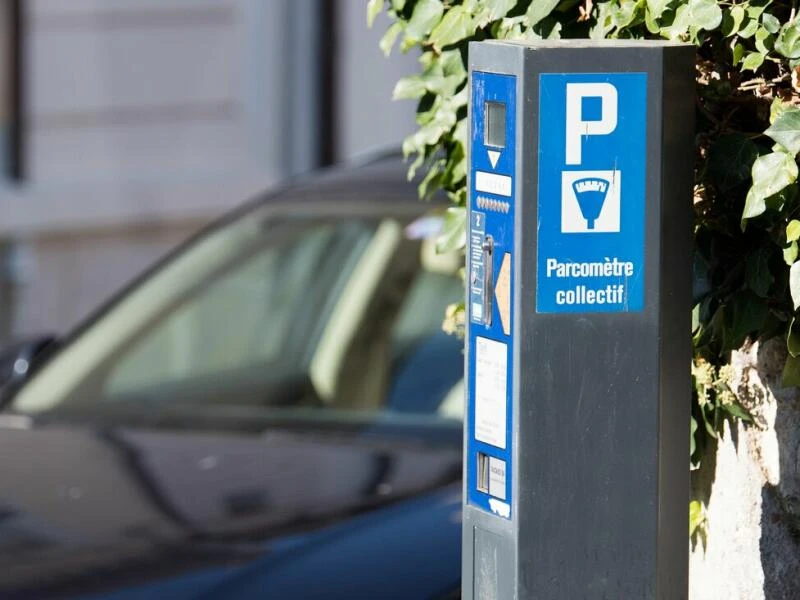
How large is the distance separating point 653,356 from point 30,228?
23.0 ft

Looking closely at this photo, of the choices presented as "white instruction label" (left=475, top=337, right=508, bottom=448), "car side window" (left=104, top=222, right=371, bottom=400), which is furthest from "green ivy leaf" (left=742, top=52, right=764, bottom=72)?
"car side window" (left=104, top=222, right=371, bottom=400)

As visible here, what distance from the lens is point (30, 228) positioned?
849cm

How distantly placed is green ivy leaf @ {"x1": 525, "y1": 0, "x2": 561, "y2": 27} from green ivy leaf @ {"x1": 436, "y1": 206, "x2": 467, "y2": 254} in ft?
1.57

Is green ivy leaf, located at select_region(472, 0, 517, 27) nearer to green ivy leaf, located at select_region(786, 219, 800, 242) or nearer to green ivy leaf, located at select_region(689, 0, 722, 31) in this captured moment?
green ivy leaf, located at select_region(689, 0, 722, 31)


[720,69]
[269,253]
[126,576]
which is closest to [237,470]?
[126,576]

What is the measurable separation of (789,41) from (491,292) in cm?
46

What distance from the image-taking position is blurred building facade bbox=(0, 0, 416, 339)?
28.3 feet

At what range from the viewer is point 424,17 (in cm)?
241

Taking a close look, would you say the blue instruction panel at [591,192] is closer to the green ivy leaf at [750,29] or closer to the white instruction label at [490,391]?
the white instruction label at [490,391]

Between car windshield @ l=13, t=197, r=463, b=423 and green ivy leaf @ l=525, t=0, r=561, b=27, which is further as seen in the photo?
car windshield @ l=13, t=197, r=463, b=423

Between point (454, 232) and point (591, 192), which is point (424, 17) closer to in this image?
point (454, 232)

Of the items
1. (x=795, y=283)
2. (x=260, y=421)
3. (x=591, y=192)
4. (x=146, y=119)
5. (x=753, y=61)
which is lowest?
(x=260, y=421)

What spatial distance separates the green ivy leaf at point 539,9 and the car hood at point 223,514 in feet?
3.11

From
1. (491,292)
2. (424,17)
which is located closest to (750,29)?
(491,292)
